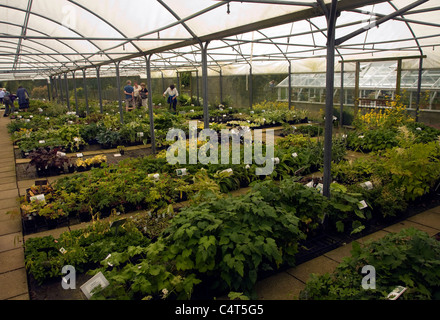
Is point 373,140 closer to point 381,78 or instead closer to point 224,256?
point 381,78

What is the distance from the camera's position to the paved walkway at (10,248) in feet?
10.4

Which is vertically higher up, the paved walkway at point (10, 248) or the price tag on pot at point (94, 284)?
the price tag on pot at point (94, 284)

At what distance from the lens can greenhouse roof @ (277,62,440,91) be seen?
10694mm

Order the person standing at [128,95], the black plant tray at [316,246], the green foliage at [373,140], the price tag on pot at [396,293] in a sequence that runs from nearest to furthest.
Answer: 1. the price tag on pot at [396,293]
2. the black plant tray at [316,246]
3. the green foliage at [373,140]
4. the person standing at [128,95]

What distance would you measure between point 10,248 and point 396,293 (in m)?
4.31

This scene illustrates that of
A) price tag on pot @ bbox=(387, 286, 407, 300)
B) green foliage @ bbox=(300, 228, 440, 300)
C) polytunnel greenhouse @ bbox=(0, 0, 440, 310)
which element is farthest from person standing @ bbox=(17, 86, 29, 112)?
price tag on pot @ bbox=(387, 286, 407, 300)

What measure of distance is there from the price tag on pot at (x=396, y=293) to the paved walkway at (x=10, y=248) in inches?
127

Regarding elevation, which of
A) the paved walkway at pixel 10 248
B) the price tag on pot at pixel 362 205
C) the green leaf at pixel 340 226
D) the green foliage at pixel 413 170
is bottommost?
the paved walkway at pixel 10 248

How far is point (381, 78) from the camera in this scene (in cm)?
1231

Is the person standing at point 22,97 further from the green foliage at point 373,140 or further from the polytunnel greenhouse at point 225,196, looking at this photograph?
the green foliage at point 373,140

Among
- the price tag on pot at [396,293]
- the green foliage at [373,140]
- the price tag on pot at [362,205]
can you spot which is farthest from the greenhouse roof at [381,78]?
the price tag on pot at [396,293]

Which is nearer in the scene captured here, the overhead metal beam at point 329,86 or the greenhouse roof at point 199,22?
the overhead metal beam at point 329,86

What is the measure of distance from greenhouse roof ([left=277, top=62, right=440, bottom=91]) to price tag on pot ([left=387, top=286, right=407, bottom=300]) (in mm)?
10239
